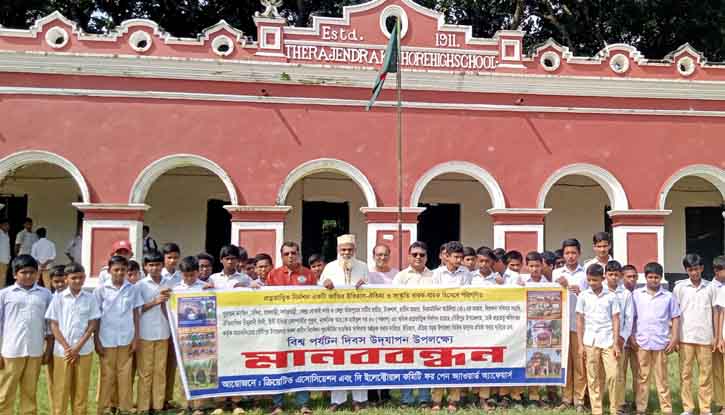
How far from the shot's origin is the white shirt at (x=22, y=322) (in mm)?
5203

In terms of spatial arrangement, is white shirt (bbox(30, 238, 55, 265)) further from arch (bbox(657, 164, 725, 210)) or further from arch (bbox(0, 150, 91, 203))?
arch (bbox(657, 164, 725, 210))

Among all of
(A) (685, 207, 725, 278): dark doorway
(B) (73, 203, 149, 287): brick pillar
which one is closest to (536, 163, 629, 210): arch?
(A) (685, 207, 725, 278): dark doorway

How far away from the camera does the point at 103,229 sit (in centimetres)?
1030

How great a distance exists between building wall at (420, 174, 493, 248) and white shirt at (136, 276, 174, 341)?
8.46 m

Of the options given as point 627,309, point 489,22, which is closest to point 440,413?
point 627,309

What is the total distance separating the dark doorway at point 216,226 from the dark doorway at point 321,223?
5.07ft

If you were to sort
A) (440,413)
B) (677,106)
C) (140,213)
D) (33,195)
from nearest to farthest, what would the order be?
(440,413), (140,213), (677,106), (33,195)

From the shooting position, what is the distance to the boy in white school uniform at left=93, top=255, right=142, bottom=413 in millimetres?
5637

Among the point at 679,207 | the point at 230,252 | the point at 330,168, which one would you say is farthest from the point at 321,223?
the point at 679,207

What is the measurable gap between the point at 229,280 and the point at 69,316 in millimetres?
1508

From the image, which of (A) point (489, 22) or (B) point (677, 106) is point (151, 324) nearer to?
(B) point (677, 106)

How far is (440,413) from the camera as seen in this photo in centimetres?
579

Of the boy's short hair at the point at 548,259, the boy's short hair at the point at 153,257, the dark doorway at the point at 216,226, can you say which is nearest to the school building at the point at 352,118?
the dark doorway at the point at 216,226

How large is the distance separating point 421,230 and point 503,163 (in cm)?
315
